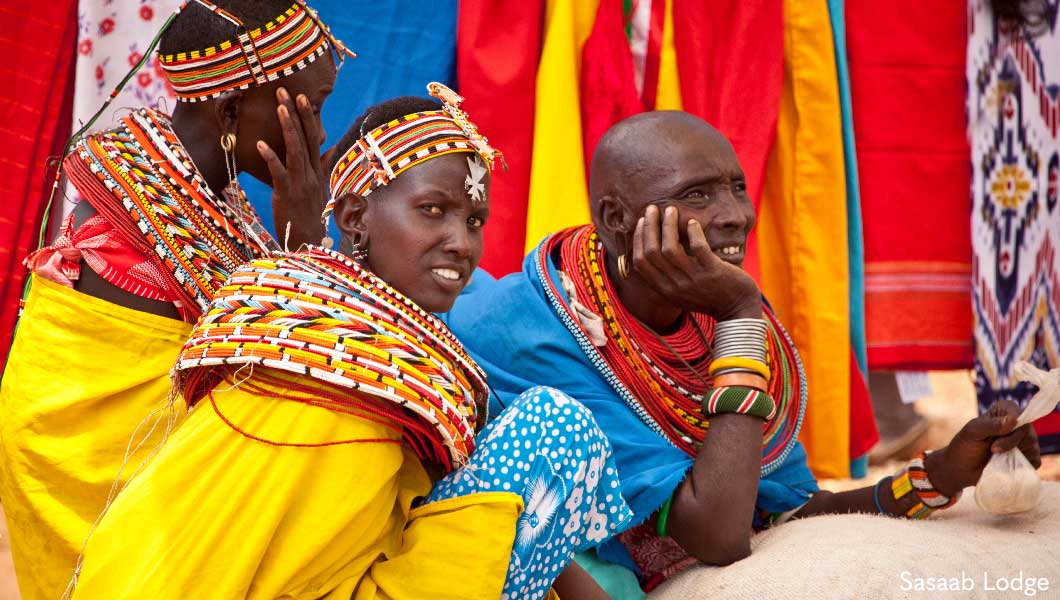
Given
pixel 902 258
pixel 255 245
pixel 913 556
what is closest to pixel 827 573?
pixel 913 556

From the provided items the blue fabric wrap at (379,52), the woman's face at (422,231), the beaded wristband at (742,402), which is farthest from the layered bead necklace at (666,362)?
the blue fabric wrap at (379,52)

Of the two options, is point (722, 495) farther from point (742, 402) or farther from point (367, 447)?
point (367, 447)

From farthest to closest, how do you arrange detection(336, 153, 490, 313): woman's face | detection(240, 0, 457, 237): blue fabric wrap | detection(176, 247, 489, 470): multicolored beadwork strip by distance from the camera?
1. detection(240, 0, 457, 237): blue fabric wrap
2. detection(336, 153, 490, 313): woman's face
3. detection(176, 247, 489, 470): multicolored beadwork strip

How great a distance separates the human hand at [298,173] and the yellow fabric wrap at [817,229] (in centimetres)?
183

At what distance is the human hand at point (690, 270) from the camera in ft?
8.62

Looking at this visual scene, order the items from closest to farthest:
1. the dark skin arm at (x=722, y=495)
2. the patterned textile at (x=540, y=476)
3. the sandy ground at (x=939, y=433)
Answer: the patterned textile at (x=540, y=476)
the dark skin arm at (x=722, y=495)
the sandy ground at (x=939, y=433)

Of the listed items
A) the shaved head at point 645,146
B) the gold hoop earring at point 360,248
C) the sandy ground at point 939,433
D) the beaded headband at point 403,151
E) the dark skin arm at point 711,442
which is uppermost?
the beaded headband at point 403,151

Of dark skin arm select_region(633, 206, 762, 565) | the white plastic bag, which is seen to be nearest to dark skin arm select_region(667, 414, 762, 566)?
dark skin arm select_region(633, 206, 762, 565)

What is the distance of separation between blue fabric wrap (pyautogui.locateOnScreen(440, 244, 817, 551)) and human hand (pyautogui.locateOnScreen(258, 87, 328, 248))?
473 millimetres

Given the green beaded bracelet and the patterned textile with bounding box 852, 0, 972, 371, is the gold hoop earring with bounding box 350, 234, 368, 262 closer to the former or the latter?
the green beaded bracelet

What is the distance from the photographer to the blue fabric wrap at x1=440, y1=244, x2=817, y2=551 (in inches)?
98.5

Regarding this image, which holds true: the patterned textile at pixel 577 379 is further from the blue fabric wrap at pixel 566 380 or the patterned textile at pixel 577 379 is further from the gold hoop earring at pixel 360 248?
the gold hoop earring at pixel 360 248

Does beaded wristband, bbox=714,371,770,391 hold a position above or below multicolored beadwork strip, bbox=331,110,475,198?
below

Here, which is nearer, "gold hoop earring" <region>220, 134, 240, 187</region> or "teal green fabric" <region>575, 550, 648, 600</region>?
"teal green fabric" <region>575, 550, 648, 600</region>
